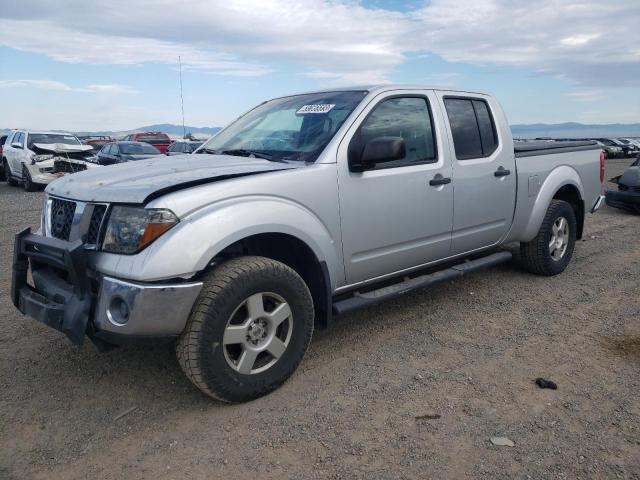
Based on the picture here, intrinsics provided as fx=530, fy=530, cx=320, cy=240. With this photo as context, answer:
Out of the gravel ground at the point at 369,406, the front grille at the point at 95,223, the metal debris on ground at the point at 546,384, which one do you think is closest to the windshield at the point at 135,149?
the gravel ground at the point at 369,406

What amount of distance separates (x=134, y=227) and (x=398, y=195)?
186cm

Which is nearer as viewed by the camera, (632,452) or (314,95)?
(632,452)

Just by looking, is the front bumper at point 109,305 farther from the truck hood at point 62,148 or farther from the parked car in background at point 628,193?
the truck hood at point 62,148

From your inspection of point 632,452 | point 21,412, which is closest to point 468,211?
point 632,452

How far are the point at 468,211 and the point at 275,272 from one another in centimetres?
205

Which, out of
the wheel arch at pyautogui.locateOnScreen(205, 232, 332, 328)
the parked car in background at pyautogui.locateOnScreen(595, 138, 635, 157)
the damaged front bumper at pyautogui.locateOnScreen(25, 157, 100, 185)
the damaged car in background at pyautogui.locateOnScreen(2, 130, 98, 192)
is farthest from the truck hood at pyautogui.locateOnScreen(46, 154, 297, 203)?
the parked car in background at pyautogui.locateOnScreen(595, 138, 635, 157)

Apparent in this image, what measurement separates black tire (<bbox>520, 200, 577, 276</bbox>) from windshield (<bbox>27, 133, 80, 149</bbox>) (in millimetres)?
13593

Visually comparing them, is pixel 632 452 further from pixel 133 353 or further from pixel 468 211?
pixel 133 353

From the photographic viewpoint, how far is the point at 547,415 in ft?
9.57

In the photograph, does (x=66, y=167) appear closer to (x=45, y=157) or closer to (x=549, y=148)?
(x=45, y=157)

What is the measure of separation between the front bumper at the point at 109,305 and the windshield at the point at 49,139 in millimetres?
13727

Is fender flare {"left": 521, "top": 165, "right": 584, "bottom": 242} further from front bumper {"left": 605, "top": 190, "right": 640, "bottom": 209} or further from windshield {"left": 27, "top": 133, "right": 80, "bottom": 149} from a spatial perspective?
windshield {"left": 27, "top": 133, "right": 80, "bottom": 149}

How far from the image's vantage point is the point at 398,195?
378 centimetres

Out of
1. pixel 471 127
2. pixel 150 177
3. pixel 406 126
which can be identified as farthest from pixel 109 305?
pixel 471 127
